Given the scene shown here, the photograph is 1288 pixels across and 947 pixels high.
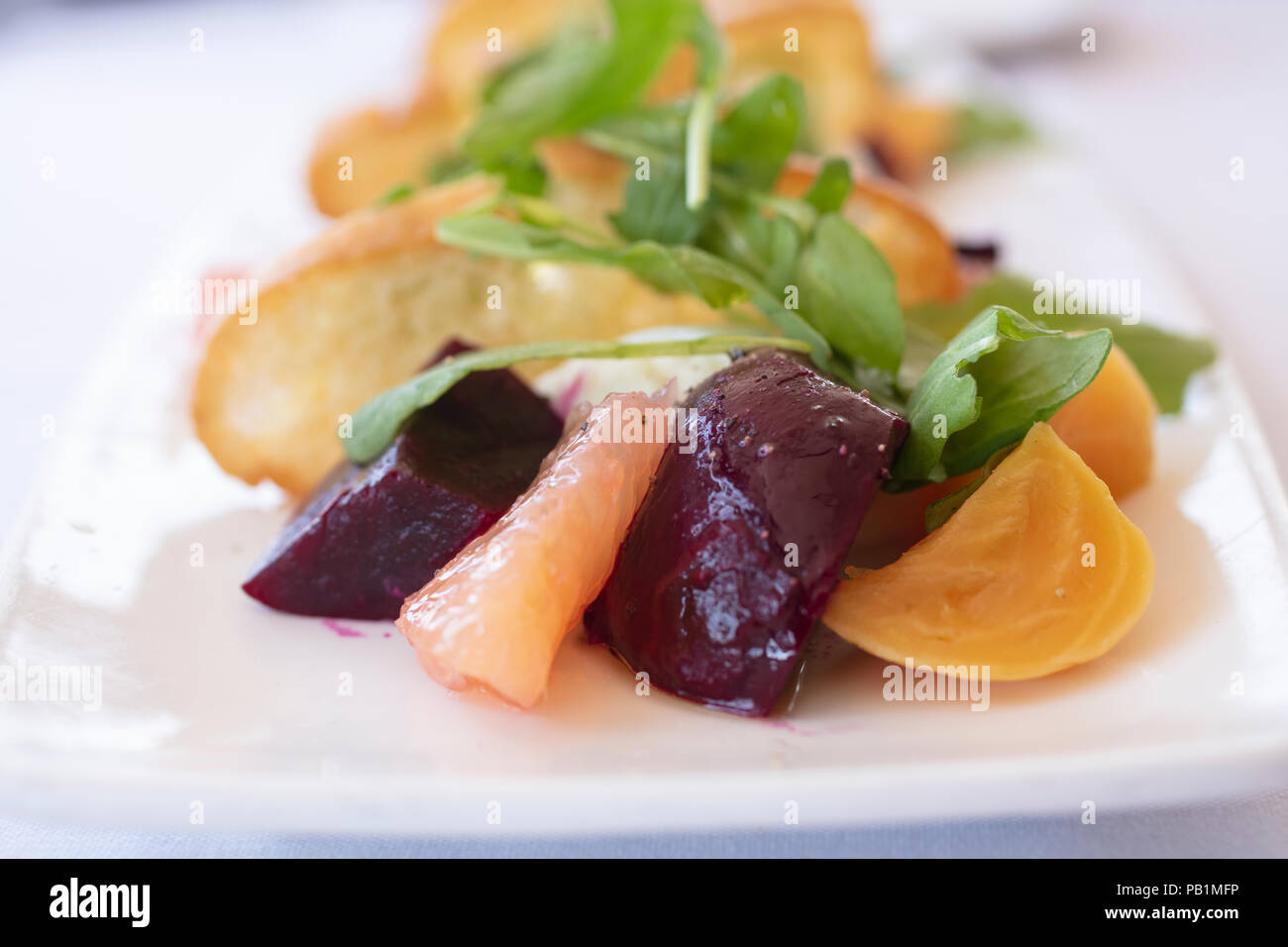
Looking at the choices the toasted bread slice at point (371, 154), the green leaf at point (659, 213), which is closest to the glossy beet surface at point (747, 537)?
the green leaf at point (659, 213)

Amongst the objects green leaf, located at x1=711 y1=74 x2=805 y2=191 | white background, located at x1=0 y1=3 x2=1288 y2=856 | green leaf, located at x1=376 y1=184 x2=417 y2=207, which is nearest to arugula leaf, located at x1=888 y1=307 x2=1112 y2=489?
white background, located at x1=0 y1=3 x2=1288 y2=856

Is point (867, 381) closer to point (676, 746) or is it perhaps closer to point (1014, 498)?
point (1014, 498)

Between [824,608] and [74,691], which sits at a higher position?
[824,608]

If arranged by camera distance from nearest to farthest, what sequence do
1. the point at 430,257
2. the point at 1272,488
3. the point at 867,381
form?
1. the point at 1272,488
2. the point at 867,381
3. the point at 430,257

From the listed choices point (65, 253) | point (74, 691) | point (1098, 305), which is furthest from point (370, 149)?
point (74, 691)

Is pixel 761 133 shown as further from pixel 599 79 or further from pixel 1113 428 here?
pixel 1113 428

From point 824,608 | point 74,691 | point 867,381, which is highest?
point 867,381

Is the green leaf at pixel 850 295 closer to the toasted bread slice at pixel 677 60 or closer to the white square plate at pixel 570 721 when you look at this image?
the white square plate at pixel 570 721

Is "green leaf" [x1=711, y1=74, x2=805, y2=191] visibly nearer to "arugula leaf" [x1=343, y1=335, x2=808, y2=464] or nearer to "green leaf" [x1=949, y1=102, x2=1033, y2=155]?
"arugula leaf" [x1=343, y1=335, x2=808, y2=464]
